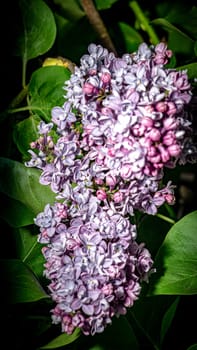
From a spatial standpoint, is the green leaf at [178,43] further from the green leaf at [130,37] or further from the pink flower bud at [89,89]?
the pink flower bud at [89,89]

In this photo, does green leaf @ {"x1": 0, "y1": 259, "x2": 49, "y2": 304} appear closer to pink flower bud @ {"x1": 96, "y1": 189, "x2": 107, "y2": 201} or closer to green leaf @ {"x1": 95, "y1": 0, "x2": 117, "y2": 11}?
pink flower bud @ {"x1": 96, "y1": 189, "x2": 107, "y2": 201}

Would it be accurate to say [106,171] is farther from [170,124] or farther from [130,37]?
[130,37]

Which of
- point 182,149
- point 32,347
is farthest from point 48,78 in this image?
point 32,347

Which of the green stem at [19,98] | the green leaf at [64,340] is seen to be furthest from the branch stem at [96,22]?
the green leaf at [64,340]

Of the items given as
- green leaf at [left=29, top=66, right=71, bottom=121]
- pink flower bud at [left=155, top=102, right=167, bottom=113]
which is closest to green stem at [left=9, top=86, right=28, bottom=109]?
green leaf at [left=29, top=66, right=71, bottom=121]

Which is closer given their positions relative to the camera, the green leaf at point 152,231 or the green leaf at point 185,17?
the green leaf at point 152,231

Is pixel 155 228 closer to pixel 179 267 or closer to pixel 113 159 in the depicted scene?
pixel 179 267
